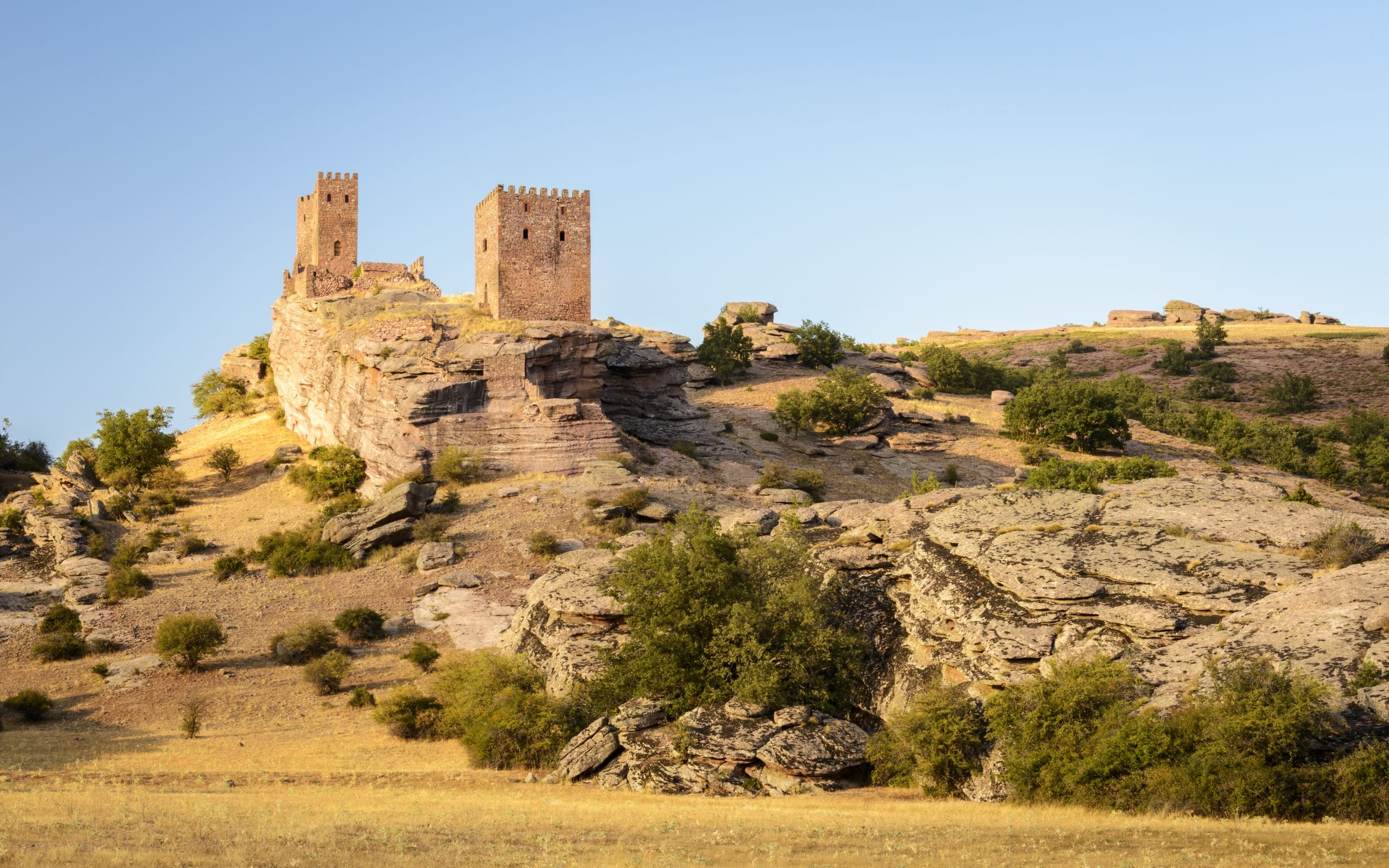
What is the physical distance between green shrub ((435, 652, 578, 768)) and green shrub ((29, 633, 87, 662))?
1353 cm

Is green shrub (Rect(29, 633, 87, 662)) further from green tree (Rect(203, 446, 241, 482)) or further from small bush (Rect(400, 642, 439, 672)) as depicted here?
green tree (Rect(203, 446, 241, 482))

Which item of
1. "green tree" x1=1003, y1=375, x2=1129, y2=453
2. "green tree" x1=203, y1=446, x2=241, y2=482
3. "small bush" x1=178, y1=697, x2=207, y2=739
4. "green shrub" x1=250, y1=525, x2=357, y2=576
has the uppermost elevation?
"green tree" x1=1003, y1=375, x2=1129, y2=453

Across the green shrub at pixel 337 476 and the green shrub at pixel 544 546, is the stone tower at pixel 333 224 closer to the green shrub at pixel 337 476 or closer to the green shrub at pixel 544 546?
the green shrub at pixel 337 476

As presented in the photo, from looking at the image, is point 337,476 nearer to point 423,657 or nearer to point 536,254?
point 536,254

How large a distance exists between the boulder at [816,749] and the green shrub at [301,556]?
2212 cm

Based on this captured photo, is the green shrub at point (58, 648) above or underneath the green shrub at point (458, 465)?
underneath

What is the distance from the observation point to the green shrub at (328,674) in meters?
33.0

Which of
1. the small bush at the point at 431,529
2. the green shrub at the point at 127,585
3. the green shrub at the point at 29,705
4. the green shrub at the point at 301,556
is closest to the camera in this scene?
the green shrub at the point at 29,705

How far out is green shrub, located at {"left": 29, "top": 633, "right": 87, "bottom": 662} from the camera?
35.1 m

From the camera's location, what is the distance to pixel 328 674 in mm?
33094

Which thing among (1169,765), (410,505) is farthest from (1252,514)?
(410,505)

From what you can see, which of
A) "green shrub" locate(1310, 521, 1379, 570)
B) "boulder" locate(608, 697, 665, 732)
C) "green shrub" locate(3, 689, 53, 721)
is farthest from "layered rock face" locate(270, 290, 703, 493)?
"green shrub" locate(1310, 521, 1379, 570)

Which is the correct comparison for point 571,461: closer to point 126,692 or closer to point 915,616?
point 126,692

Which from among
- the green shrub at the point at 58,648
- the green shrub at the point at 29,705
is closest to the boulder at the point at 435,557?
the green shrub at the point at 58,648
